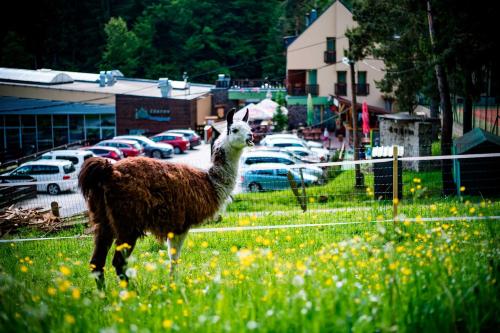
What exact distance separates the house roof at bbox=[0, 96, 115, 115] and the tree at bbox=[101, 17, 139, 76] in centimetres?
422

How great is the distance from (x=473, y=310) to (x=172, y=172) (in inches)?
154

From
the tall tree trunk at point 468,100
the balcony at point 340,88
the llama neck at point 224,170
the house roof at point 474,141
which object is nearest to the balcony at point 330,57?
the balcony at point 340,88

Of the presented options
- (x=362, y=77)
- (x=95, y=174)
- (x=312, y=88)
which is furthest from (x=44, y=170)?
(x=362, y=77)

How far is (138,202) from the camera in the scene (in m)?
7.36

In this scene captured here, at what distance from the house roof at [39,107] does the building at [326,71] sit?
1829cm

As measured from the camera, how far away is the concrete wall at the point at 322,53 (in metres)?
50.1

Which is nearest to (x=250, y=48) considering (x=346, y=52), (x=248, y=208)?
(x=346, y=52)

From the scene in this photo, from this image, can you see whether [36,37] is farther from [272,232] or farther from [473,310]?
[473,310]

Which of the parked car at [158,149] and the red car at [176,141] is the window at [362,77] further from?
the parked car at [158,149]

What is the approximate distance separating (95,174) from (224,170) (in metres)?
1.93

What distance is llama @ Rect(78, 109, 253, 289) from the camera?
7297 mm

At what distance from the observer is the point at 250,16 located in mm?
57375

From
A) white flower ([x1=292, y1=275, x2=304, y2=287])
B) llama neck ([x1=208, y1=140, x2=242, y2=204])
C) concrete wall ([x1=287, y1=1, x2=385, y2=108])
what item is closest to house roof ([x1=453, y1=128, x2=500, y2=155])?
llama neck ([x1=208, y1=140, x2=242, y2=204])

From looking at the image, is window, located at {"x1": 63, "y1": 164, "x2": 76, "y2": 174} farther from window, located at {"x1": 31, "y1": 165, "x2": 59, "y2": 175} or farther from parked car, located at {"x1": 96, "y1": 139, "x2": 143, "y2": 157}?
parked car, located at {"x1": 96, "y1": 139, "x2": 143, "y2": 157}
